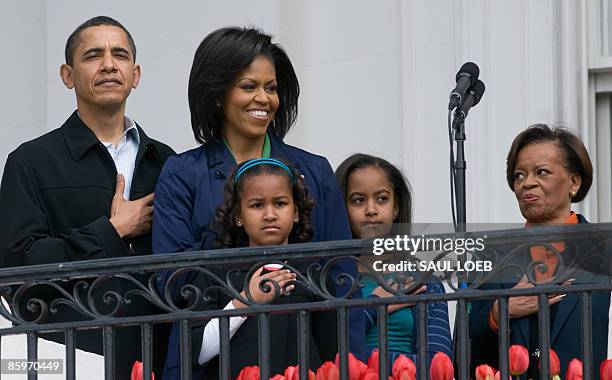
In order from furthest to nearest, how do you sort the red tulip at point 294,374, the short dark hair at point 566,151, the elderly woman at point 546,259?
the short dark hair at point 566,151 → the elderly woman at point 546,259 → the red tulip at point 294,374

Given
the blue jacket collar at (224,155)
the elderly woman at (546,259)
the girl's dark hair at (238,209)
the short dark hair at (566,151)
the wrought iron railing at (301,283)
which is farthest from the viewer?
the short dark hair at (566,151)

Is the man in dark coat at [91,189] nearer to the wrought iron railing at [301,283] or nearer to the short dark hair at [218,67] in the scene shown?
the wrought iron railing at [301,283]

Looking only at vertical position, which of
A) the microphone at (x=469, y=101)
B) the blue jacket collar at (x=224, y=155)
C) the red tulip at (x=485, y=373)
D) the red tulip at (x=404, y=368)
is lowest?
the red tulip at (x=485, y=373)

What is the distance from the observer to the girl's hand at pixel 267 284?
198 inches

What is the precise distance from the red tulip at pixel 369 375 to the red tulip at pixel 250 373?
0.29 m

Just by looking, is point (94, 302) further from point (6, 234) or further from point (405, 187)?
point (405, 187)

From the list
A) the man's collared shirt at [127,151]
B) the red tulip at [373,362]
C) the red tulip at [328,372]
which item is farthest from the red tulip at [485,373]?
the man's collared shirt at [127,151]

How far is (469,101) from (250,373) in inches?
59.6

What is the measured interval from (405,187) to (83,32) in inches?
49.0

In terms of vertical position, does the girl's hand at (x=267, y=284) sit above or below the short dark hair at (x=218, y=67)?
below

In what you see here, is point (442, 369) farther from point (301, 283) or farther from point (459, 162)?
point (459, 162)

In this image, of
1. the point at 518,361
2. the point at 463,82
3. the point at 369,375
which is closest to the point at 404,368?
the point at 369,375

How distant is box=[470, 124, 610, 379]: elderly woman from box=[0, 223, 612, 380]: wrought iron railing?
2.0 inches

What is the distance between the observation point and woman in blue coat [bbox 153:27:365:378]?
18.4 feet
